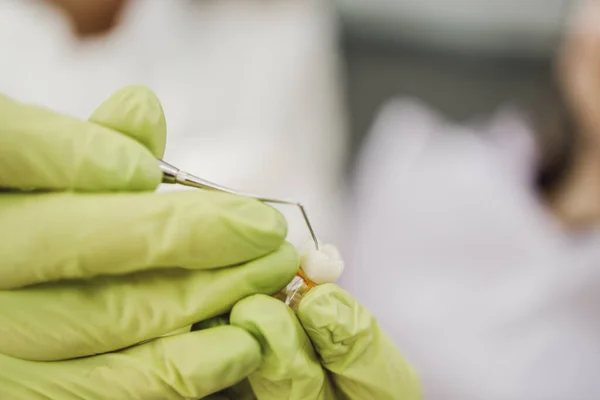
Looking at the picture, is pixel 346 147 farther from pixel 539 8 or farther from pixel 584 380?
pixel 584 380

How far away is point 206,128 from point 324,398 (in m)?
0.87

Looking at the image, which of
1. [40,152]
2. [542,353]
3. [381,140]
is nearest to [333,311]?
[40,152]

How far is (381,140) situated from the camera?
1.55 metres

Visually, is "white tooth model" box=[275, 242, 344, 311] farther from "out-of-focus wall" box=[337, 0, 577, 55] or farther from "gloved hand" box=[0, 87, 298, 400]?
"out-of-focus wall" box=[337, 0, 577, 55]

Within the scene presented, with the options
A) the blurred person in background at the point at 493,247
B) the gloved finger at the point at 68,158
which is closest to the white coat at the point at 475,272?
the blurred person in background at the point at 493,247

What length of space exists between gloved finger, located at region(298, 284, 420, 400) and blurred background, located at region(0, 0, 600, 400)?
0.49 metres

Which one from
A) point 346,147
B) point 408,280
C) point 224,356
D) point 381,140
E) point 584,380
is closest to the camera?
point 224,356

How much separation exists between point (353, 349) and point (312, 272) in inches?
3.0

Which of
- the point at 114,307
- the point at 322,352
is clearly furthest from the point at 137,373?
the point at 322,352

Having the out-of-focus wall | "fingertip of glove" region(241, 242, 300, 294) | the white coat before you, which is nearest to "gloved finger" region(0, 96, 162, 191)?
"fingertip of glove" region(241, 242, 300, 294)

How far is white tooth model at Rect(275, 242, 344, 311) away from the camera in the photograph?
0.50m

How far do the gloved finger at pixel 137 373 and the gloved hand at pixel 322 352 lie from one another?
0.02 m

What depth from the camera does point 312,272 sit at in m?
0.50

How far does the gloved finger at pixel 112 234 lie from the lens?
43cm
